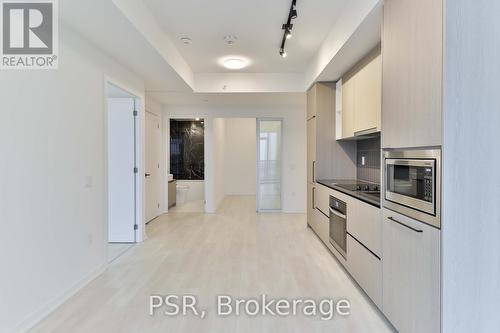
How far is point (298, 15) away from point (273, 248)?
299 centimetres

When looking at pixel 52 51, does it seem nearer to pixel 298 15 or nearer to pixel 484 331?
pixel 298 15

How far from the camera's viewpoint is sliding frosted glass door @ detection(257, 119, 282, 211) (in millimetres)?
6738

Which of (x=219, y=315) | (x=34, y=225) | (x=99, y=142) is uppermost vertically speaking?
(x=99, y=142)

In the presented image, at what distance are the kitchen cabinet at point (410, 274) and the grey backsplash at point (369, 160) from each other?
1747 millimetres

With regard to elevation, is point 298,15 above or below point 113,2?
above

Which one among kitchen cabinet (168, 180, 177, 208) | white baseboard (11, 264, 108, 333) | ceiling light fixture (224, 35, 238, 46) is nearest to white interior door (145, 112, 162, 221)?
kitchen cabinet (168, 180, 177, 208)

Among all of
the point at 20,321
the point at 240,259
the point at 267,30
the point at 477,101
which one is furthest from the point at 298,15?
the point at 20,321

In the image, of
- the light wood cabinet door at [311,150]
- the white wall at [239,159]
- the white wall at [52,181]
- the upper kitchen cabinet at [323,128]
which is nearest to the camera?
the white wall at [52,181]

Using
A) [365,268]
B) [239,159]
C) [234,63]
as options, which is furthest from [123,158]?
[239,159]

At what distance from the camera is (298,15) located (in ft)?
10.3

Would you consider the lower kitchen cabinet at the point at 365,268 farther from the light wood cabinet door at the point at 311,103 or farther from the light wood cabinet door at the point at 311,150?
the light wood cabinet door at the point at 311,103

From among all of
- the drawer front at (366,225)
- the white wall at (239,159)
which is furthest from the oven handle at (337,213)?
the white wall at (239,159)

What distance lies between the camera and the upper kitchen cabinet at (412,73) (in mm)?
1610

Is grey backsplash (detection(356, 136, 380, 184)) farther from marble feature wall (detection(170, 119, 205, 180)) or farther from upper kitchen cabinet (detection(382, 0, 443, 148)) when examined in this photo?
marble feature wall (detection(170, 119, 205, 180))
